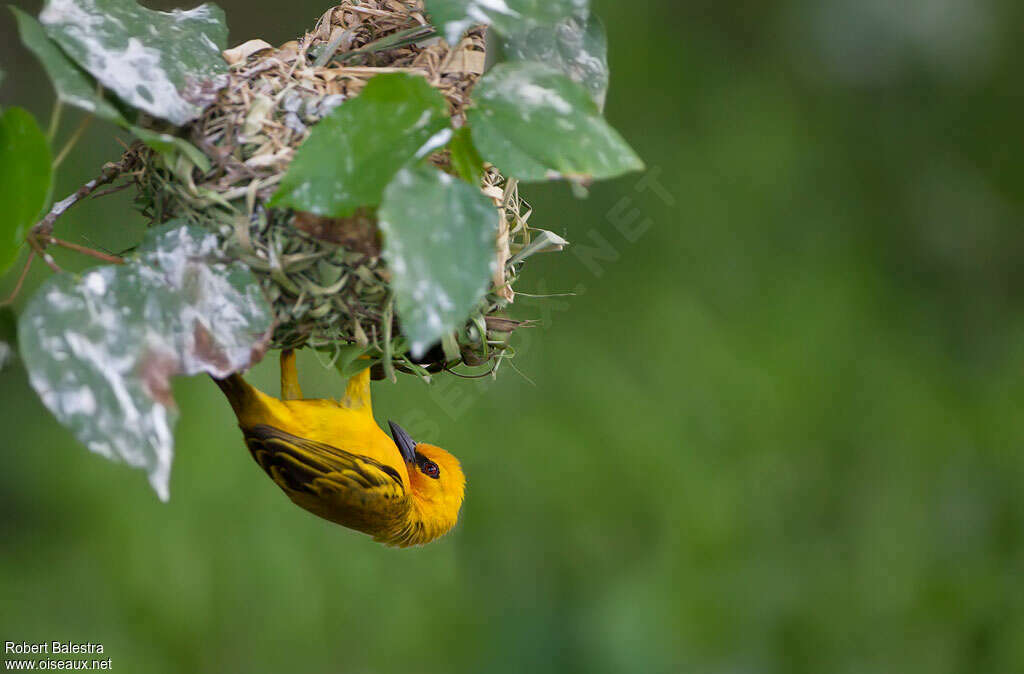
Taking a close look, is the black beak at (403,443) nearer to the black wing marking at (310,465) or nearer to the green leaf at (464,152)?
the black wing marking at (310,465)

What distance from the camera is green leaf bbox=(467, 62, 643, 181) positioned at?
768mm

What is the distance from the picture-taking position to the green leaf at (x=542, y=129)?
2.52 ft

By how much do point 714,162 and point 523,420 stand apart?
2.90 feet

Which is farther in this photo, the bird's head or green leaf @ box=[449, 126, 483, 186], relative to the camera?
the bird's head

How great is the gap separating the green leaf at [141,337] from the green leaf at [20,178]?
0.05m

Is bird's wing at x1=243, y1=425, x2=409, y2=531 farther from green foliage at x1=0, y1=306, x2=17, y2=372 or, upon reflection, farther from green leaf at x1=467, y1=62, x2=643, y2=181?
green leaf at x1=467, y1=62, x2=643, y2=181

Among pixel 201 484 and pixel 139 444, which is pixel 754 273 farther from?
pixel 139 444

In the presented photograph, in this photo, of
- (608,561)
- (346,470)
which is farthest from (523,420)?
(346,470)

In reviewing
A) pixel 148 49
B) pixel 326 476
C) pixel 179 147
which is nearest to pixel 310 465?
pixel 326 476

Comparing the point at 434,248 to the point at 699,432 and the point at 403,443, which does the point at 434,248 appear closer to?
the point at 403,443

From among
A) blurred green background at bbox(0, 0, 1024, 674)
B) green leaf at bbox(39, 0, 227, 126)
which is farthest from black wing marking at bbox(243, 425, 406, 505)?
blurred green background at bbox(0, 0, 1024, 674)

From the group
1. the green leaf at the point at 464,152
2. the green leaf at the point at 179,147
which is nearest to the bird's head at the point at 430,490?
the green leaf at the point at 179,147

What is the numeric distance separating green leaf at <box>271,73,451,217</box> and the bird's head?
0.78 m

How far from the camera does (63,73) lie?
2.64 feet
